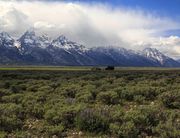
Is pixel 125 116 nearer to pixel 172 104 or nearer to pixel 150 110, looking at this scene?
pixel 150 110

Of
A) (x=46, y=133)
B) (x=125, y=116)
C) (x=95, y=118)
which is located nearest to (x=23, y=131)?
(x=46, y=133)

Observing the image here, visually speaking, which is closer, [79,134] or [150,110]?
[79,134]

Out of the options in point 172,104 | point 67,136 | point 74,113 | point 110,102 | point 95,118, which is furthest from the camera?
point 110,102

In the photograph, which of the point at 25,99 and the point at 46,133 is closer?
the point at 46,133

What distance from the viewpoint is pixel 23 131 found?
13.6 meters

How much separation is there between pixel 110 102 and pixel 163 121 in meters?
7.07

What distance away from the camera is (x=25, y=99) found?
66.5 ft

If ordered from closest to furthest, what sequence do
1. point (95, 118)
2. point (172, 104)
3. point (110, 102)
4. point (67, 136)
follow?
point (67, 136), point (95, 118), point (172, 104), point (110, 102)

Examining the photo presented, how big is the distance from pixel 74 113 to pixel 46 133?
7.83 feet

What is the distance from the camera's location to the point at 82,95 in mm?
22844

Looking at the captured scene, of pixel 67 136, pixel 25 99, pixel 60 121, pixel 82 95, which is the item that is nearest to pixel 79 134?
pixel 67 136

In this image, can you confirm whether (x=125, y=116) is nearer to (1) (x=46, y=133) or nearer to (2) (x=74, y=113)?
(2) (x=74, y=113)

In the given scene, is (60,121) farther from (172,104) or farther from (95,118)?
(172,104)

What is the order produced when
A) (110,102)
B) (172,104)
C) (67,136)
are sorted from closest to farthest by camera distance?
(67,136)
(172,104)
(110,102)
